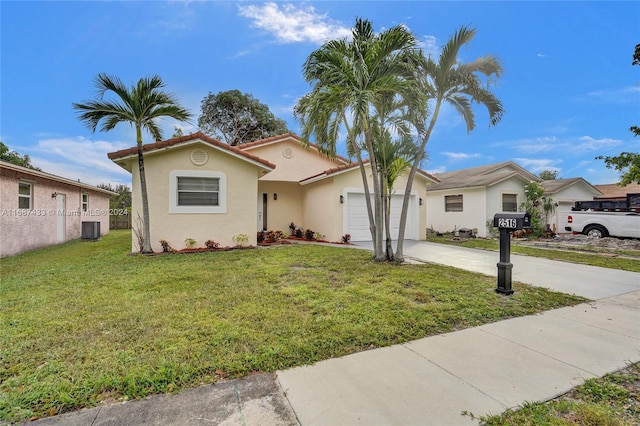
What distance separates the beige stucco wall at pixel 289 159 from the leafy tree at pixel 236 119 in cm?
1277

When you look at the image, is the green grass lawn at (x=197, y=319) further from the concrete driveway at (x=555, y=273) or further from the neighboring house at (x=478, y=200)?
the neighboring house at (x=478, y=200)

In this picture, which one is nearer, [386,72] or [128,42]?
[386,72]

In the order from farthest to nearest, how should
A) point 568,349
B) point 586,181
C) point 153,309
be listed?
point 586,181
point 153,309
point 568,349

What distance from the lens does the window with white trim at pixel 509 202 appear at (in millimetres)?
15659

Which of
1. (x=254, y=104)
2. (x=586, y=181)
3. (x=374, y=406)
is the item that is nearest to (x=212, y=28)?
(x=374, y=406)

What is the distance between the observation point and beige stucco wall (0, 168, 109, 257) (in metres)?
9.77

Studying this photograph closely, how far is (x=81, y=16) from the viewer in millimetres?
9188

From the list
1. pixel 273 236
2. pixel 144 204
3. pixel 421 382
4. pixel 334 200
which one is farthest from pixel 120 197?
pixel 421 382

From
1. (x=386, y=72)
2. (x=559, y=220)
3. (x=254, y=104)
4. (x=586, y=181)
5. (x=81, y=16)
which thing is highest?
(x=254, y=104)

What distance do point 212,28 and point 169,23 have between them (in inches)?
58.0

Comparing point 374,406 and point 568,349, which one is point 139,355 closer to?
point 374,406

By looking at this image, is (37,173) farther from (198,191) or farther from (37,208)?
(198,191)

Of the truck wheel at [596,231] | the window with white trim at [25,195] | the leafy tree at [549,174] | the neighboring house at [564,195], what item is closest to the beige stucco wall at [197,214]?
the window with white trim at [25,195]

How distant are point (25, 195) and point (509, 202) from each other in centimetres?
2262
